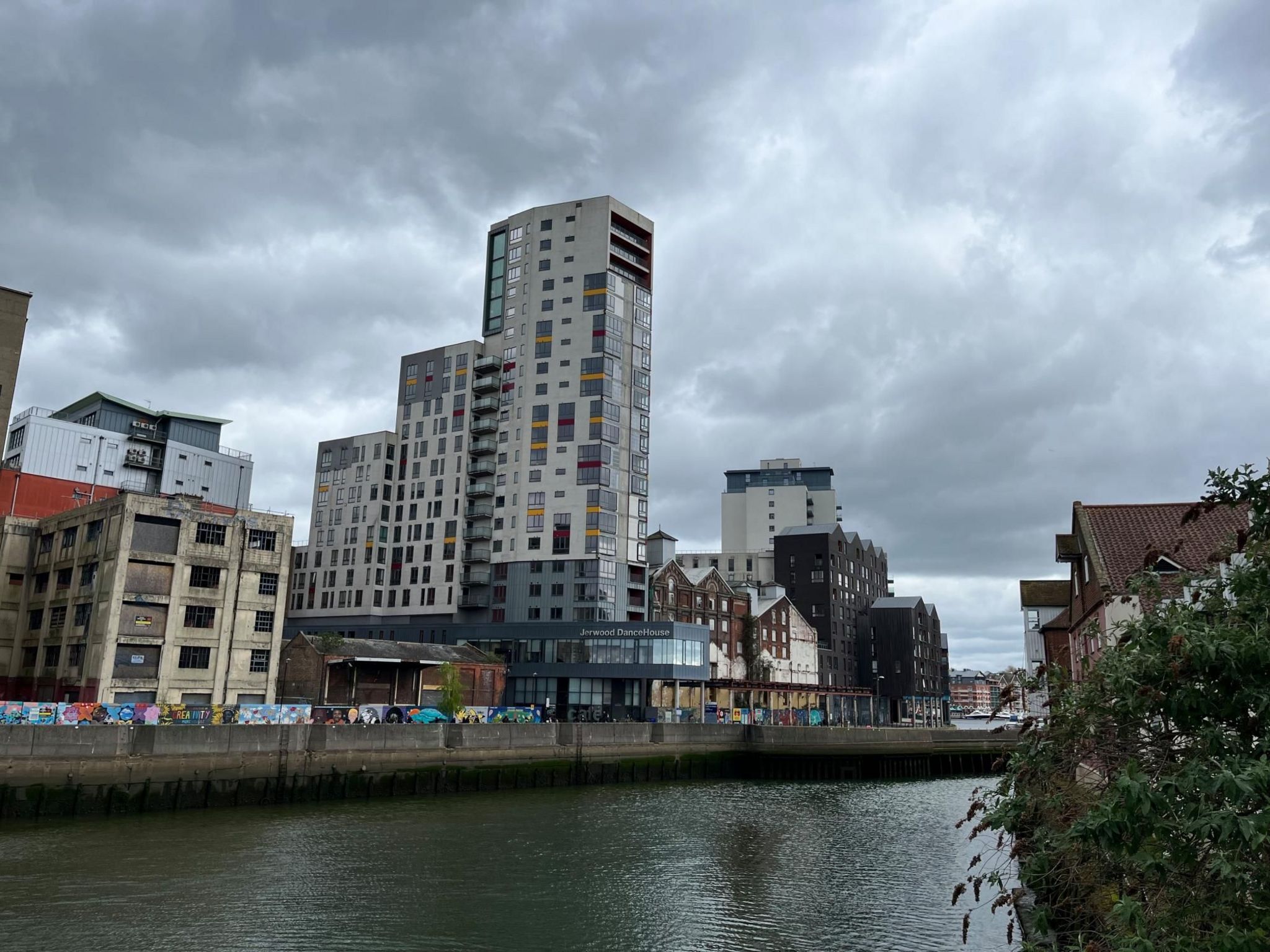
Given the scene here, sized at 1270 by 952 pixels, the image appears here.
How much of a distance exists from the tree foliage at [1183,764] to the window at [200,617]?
218ft

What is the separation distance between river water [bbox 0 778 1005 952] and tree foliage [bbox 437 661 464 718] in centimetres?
2438

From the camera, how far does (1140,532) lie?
35.8 m

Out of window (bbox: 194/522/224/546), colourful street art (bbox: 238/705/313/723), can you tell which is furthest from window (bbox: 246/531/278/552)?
colourful street art (bbox: 238/705/313/723)

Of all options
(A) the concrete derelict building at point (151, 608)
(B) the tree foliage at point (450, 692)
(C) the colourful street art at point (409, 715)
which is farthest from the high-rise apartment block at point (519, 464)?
(A) the concrete derelict building at point (151, 608)

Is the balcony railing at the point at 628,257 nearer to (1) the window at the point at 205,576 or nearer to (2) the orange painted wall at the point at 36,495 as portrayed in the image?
(2) the orange painted wall at the point at 36,495

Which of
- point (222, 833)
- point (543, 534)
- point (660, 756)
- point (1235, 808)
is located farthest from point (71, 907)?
point (543, 534)

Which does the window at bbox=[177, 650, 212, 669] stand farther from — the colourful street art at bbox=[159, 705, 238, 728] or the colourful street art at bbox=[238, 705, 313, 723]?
the colourful street art at bbox=[238, 705, 313, 723]

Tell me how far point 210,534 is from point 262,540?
13.1 ft

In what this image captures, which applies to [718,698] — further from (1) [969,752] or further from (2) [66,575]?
(2) [66,575]

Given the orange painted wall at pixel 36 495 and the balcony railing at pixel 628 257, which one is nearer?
the orange painted wall at pixel 36 495

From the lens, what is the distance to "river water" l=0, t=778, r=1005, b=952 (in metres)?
24.6

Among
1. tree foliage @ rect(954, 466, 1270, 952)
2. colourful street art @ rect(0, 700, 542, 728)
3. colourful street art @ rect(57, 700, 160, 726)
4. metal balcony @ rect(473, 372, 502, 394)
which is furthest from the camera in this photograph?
metal balcony @ rect(473, 372, 502, 394)

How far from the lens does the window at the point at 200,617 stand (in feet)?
221

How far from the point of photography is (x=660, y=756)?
74.4 meters
